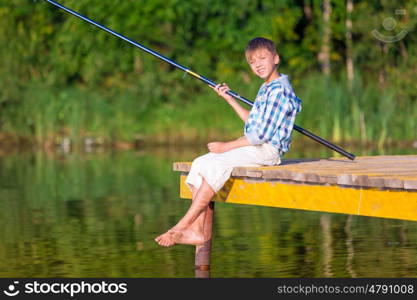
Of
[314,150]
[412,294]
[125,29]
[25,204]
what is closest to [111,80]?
[125,29]

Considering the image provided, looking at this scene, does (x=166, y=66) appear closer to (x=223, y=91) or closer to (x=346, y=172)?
(x=223, y=91)

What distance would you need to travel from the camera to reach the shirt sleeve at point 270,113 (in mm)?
9906

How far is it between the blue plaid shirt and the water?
1.02 meters

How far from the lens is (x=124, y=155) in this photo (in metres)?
23.5

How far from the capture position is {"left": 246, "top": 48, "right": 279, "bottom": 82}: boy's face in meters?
9.97

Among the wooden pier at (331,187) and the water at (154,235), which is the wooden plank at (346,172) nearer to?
the wooden pier at (331,187)

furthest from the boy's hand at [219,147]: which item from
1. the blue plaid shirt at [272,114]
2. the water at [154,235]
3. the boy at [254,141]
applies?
the water at [154,235]

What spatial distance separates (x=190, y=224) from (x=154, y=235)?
8.37 feet

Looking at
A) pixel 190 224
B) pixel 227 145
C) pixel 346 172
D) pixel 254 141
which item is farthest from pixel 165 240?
pixel 346 172

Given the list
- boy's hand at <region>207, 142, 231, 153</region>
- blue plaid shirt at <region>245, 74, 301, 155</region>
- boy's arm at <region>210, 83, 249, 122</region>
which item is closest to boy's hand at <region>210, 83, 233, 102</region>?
boy's arm at <region>210, 83, 249, 122</region>

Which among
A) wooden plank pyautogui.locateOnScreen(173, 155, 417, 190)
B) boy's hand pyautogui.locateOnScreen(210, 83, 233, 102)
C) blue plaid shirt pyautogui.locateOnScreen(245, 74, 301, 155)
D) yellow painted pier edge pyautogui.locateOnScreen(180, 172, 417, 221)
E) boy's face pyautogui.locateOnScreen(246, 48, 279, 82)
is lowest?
yellow painted pier edge pyautogui.locateOnScreen(180, 172, 417, 221)

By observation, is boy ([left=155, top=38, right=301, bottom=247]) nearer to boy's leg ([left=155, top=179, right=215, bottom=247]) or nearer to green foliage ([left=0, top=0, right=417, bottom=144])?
boy's leg ([left=155, top=179, right=215, bottom=247])
